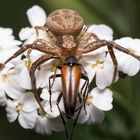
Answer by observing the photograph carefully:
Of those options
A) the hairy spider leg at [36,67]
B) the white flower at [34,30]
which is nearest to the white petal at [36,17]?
the white flower at [34,30]

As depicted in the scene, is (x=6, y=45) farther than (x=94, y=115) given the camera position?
Yes

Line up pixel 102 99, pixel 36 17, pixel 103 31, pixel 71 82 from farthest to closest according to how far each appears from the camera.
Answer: pixel 36 17
pixel 103 31
pixel 102 99
pixel 71 82

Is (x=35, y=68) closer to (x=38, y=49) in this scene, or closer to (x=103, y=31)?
(x=38, y=49)

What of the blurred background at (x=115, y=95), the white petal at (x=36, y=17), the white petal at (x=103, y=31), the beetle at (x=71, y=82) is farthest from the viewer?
the blurred background at (x=115, y=95)

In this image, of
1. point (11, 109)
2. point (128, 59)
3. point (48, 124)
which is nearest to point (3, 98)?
point (11, 109)

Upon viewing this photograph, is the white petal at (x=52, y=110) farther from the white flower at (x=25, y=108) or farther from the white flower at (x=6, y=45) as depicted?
the white flower at (x=6, y=45)

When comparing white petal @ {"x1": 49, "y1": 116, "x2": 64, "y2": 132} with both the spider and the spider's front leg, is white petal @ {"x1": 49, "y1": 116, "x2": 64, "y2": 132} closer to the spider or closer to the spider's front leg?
the spider

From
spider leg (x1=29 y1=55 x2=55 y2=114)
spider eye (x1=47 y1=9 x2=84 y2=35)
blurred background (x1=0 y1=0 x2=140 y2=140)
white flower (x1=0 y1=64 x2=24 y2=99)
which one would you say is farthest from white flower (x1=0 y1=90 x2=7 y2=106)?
blurred background (x1=0 y1=0 x2=140 y2=140)
